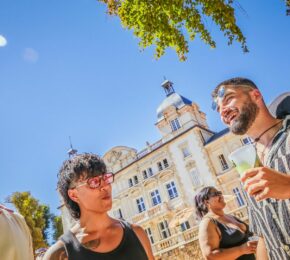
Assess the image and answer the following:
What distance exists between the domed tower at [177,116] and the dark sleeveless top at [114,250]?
92.1 ft

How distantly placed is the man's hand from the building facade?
21798 millimetres

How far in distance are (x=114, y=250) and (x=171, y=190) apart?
1097 inches

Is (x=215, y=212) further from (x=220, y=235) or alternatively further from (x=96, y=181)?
(x=96, y=181)

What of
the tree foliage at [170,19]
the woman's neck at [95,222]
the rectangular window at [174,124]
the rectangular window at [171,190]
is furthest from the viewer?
the rectangular window at [174,124]

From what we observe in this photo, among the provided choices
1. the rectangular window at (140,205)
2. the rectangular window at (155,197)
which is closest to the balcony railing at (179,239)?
the rectangular window at (155,197)

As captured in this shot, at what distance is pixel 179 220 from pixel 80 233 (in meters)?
20.4

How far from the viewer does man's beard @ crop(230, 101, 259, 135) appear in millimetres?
2242

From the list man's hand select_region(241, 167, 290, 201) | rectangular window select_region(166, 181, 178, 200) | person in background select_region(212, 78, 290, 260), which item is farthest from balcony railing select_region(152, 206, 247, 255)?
man's hand select_region(241, 167, 290, 201)

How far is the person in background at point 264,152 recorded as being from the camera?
5.00 ft

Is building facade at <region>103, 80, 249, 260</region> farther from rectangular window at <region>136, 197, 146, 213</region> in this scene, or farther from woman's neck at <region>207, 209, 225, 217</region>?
woman's neck at <region>207, 209, 225, 217</region>

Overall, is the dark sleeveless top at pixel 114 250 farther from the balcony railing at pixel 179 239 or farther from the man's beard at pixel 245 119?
the balcony railing at pixel 179 239

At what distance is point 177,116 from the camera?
3189 cm

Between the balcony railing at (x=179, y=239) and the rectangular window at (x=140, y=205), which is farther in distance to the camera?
the rectangular window at (x=140, y=205)

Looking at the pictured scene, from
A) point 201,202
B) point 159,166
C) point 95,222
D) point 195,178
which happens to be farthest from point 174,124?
point 95,222
